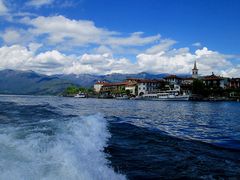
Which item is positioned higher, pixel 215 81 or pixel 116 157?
pixel 215 81

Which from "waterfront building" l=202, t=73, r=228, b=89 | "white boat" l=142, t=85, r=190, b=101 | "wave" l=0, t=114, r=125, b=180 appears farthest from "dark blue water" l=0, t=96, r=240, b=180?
"waterfront building" l=202, t=73, r=228, b=89

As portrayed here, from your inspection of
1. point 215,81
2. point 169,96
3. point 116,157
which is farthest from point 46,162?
point 215,81

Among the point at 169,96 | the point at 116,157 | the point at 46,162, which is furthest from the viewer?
the point at 169,96

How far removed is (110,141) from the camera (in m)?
20.2

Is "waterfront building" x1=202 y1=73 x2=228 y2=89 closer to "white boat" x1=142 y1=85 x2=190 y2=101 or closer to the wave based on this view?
"white boat" x1=142 y1=85 x2=190 y2=101

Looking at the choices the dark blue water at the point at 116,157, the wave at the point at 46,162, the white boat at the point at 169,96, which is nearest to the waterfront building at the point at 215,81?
the white boat at the point at 169,96

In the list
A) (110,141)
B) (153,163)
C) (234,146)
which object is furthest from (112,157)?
(234,146)

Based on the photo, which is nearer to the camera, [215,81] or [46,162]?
[46,162]

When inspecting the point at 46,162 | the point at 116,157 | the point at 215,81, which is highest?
the point at 215,81

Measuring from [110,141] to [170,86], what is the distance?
17378 centimetres

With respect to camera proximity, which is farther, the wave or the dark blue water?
the dark blue water

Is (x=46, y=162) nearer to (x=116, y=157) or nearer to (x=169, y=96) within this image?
(x=116, y=157)

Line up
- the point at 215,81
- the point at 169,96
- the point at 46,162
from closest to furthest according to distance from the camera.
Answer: the point at 46,162, the point at 169,96, the point at 215,81

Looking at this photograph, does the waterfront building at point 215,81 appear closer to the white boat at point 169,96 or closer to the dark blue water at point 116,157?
the white boat at point 169,96
